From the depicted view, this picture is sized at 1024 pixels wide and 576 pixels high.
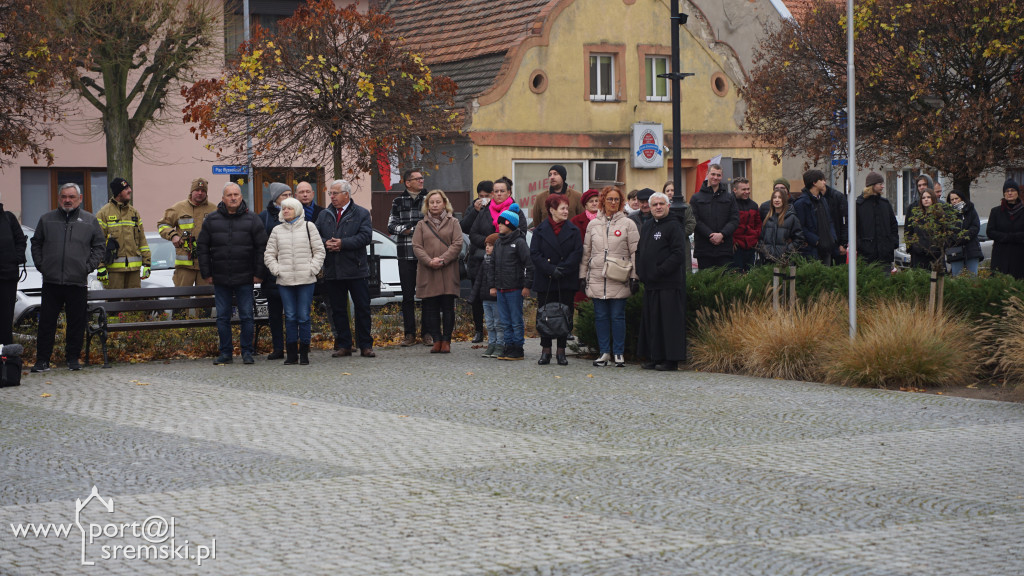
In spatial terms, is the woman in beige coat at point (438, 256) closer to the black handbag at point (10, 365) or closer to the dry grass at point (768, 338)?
the dry grass at point (768, 338)

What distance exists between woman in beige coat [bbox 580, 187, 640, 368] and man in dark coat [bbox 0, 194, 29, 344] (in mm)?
5869

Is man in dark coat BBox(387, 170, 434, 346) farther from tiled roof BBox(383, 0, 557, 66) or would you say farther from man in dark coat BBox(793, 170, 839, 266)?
tiled roof BBox(383, 0, 557, 66)

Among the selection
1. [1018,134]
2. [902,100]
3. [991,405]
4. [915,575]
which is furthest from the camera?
[902,100]

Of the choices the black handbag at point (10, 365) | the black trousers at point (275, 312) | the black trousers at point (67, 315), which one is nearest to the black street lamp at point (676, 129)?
the black trousers at point (275, 312)

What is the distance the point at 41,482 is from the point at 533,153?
27290 mm

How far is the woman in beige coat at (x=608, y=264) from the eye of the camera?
48.4ft

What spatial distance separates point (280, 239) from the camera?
50.2ft

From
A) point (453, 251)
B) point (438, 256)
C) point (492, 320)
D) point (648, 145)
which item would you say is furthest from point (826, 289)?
point (648, 145)

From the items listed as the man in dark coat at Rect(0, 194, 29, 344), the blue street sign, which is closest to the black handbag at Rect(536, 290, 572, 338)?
the man in dark coat at Rect(0, 194, 29, 344)

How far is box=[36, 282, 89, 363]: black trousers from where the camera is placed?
48.6 feet

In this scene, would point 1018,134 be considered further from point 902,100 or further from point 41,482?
point 41,482

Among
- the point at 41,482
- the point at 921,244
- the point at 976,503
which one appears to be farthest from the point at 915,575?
the point at 921,244

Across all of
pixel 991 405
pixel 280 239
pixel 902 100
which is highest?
pixel 902 100

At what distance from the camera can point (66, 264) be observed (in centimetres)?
1466
